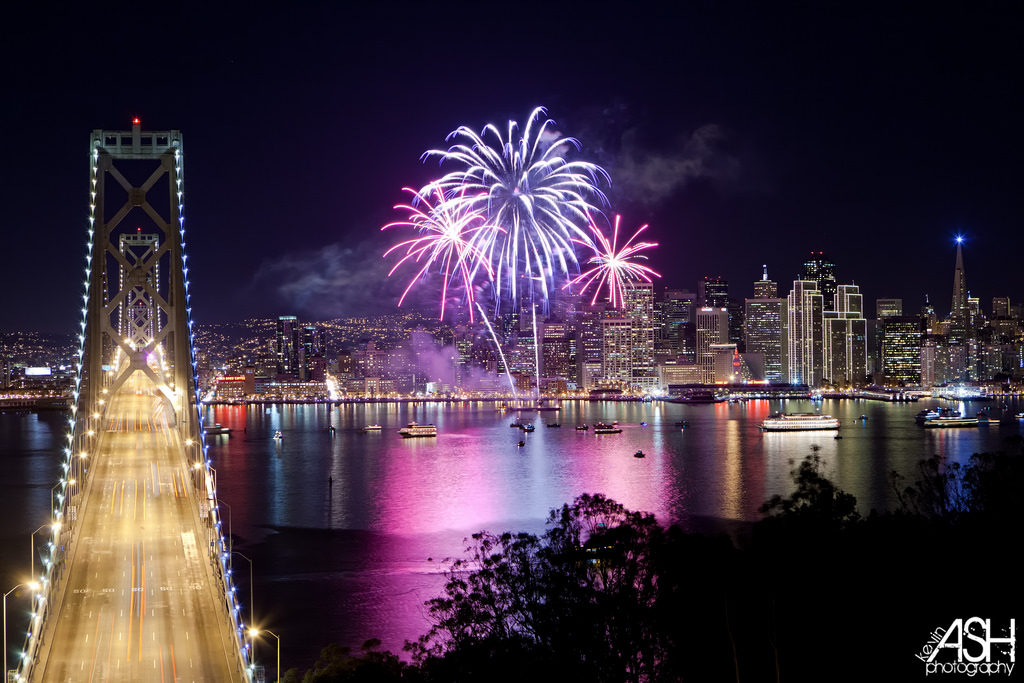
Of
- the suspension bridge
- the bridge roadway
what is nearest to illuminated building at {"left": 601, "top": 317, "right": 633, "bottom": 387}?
the suspension bridge

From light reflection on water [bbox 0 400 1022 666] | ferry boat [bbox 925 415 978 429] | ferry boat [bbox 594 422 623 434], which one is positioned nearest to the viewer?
light reflection on water [bbox 0 400 1022 666]

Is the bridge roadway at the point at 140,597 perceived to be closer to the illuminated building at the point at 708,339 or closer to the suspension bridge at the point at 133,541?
the suspension bridge at the point at 133,541

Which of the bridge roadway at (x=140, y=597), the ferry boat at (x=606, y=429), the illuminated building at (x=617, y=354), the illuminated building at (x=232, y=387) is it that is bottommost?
the ferry boat at (x=606, y=429)

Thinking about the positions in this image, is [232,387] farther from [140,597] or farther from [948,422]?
[140,597]

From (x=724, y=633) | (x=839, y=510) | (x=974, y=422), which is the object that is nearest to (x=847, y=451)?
(x=974, y=422)

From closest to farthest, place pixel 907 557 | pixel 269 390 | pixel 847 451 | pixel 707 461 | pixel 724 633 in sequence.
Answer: pixel 724 633 → pixel 907 557 → pixel 707 461 → pixel 847 451 → pixel 269 390

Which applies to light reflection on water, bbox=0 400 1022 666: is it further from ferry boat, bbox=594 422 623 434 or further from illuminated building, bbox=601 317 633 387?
illuminated building, bbox=601 317 633 387

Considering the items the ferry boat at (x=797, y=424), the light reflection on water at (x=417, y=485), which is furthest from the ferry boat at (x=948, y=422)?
the ferry boat at (x=797, y=424)

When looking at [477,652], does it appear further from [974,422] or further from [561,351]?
[561,351]
